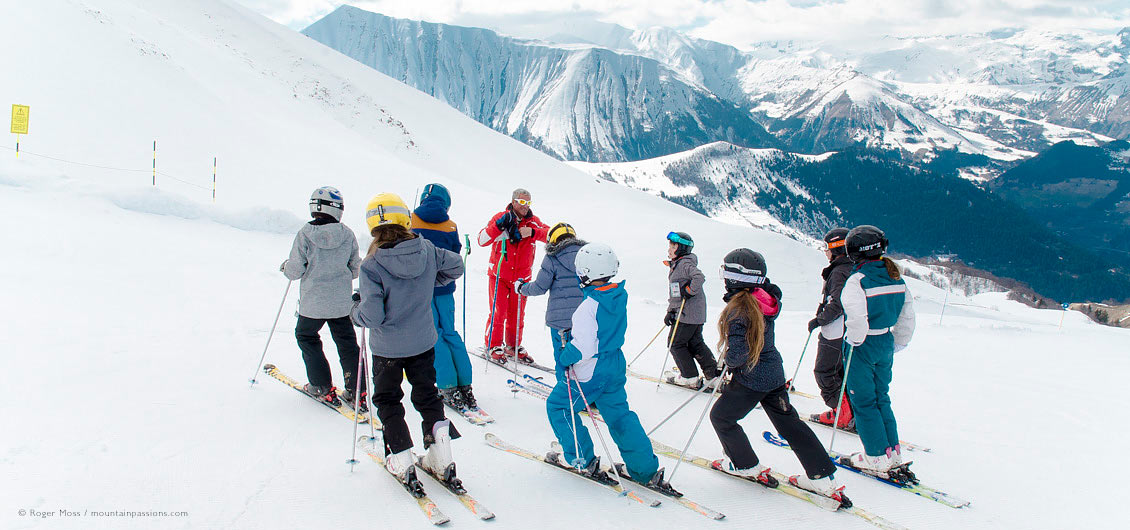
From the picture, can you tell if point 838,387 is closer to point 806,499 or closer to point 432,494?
point 806,499

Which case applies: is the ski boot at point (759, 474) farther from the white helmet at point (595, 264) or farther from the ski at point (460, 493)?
the ski at point (460, 493)

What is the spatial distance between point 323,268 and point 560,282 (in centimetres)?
229

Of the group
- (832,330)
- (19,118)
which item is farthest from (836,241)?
(19,118)

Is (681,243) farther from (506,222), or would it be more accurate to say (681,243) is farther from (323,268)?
(323,268)

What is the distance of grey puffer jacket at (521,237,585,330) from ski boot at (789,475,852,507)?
2.56 metres

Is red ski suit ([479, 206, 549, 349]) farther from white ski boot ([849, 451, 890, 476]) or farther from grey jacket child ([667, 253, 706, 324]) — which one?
white ski boot ([849, 451, 890, 476])

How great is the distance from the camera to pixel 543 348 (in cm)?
870

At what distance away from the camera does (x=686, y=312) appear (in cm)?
680

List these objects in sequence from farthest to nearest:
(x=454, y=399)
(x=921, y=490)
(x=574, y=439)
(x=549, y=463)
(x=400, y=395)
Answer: (x=454, y=399)
(x=921, y=490)
(x=549, y=463)
(x=574, y=439)
(x=400, y=395)

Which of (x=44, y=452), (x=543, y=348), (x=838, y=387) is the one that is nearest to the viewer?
(x=44, y=452)

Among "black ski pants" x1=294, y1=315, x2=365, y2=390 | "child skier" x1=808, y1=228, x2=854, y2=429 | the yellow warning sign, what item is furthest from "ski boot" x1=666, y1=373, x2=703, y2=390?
the yellow warning sign

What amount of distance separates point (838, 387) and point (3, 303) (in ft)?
28.1

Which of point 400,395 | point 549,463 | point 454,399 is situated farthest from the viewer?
point 454,399

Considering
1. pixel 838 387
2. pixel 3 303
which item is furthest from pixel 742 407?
pixel 3 303
